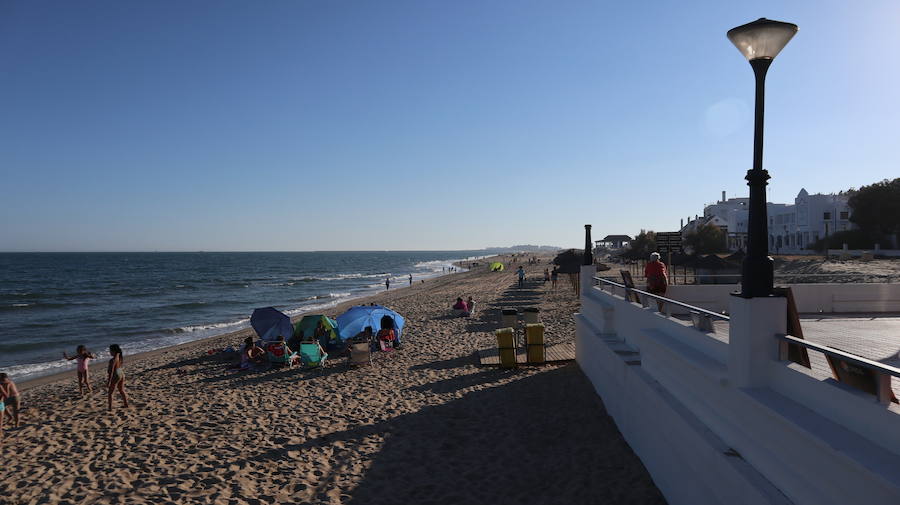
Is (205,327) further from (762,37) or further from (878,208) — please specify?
A: (878,208)

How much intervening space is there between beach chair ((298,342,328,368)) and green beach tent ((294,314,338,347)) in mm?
1480

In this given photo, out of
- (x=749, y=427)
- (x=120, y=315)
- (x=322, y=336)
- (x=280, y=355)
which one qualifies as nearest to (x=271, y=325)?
(x=322, y=336)

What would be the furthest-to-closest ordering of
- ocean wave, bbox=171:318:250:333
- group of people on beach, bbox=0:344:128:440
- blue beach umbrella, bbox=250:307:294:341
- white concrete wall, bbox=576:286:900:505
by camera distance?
1. ocean wave, bbox=171:318:250:333
2. blue beach umbrella, bbox=250:307:294:341
3. group of people on beach, bbox=0:344:128:440
4. white concrete wall, bbox=576:286:900:505

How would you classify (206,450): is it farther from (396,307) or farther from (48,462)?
(396,307)

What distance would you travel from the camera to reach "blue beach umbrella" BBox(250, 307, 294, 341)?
1467cm

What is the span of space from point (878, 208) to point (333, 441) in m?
45.2

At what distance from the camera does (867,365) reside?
102 inches

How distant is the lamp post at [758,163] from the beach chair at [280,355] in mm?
11622

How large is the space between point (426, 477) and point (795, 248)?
174ft

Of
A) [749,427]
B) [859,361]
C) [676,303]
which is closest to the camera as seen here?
[859,361]

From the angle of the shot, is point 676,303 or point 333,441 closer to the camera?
point 676,303

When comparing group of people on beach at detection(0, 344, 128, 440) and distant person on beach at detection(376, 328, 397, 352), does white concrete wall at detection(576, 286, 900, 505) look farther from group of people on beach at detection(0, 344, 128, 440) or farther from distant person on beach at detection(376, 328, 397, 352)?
group of people on beach at detection(0, 344, 128, 440)

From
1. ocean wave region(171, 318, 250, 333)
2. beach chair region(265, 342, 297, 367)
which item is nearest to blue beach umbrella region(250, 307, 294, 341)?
beach chair region(265, 342, 297, 367)

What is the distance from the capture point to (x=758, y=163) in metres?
3.54
